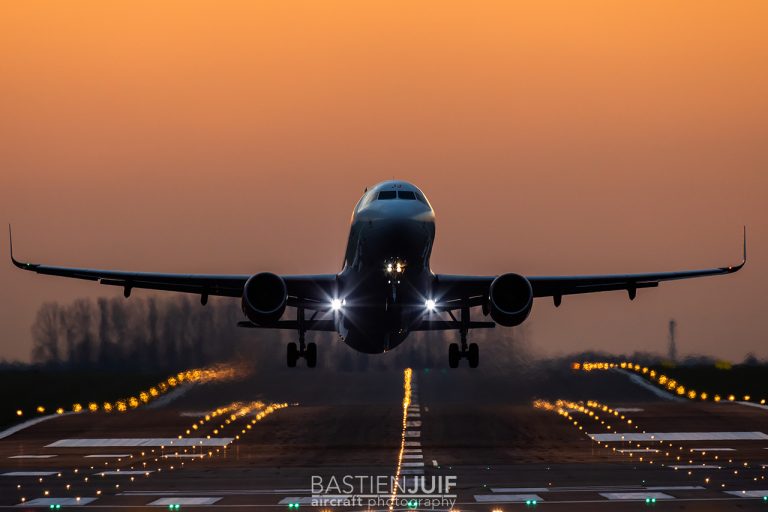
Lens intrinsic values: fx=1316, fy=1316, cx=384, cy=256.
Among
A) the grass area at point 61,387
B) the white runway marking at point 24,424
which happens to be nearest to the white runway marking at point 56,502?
the white runway marking at point 24,424

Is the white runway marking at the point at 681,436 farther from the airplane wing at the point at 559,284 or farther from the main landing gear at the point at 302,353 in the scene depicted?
the main landing gear at the point at 302,353

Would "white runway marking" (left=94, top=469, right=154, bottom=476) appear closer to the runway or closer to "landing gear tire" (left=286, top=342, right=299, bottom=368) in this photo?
the runway

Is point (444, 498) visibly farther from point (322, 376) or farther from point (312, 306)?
point (322, 376)

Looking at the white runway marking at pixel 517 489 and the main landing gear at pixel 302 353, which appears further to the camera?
the main landing gear at pixel 302 353

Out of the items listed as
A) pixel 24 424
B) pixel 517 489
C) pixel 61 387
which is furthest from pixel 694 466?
pixel 61 387

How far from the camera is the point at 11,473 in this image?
1956 inches

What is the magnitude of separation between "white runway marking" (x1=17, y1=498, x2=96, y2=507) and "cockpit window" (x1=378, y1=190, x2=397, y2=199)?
1598 cm

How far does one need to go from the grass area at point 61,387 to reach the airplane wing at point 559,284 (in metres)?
33.5

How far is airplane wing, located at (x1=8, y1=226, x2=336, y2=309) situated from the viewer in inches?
2136

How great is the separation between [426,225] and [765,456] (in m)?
18.3

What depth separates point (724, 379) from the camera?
102 m

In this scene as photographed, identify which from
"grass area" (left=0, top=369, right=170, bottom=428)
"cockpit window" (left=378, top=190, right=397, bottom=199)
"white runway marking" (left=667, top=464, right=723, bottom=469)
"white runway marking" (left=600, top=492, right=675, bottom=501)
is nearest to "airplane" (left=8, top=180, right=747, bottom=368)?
"cockpit window" (left=378, top=190, right=397, bottom=199)

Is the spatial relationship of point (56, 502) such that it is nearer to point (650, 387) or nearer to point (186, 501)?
point (186, 501)

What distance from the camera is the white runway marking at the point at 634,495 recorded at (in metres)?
40.7
